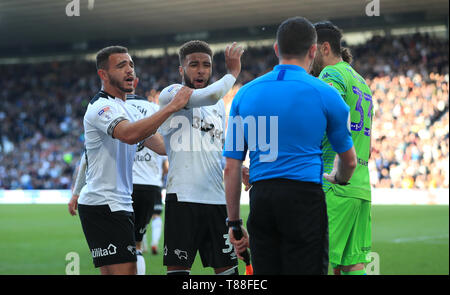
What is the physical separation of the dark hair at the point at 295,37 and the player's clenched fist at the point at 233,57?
2.26 feet

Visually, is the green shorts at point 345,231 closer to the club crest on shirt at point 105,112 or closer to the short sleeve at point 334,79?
the short sleeve at point 334,79

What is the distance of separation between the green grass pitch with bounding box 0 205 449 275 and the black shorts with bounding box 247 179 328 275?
5032mm

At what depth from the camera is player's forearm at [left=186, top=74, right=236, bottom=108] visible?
4086mm

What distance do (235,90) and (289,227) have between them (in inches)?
834

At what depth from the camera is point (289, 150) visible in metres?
3.25

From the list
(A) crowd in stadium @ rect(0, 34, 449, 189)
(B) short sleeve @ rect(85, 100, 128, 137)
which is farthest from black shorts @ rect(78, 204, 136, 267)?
(A) crowd in stadium @ rect(0, 34, 449, 189)

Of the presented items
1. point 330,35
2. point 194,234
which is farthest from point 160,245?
point 330,35

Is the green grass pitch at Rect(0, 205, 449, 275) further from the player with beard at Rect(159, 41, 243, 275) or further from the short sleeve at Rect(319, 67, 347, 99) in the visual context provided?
the short sleeve at Rect(319, 67, 347, 99)

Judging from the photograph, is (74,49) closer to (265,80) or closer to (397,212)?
(397,212)

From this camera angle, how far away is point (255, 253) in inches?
130

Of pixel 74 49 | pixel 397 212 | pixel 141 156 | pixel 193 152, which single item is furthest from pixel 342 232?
pixel 74 49

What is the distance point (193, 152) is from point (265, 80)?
1613 millimetres

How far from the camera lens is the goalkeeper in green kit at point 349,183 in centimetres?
415

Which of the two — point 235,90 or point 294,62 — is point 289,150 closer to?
point 294,62
